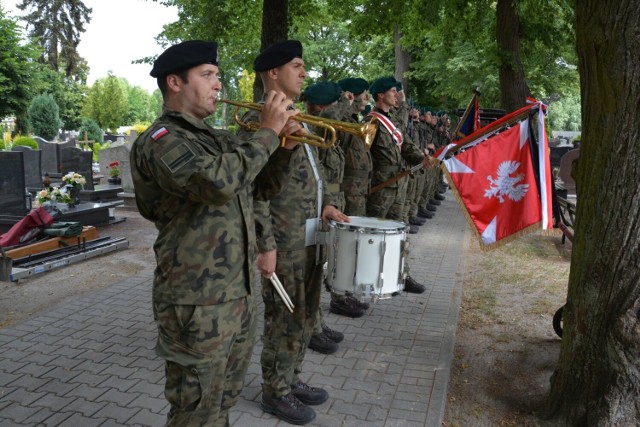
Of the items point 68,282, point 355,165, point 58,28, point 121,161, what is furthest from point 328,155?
point 58,28

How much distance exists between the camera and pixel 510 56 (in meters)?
11.8

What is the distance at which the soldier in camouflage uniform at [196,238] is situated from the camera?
2.47 meters

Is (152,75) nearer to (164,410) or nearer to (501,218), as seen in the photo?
(164,410)

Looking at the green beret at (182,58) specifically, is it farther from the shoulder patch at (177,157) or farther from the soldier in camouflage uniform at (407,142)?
the soldier in camouflage uniform at (407,142)

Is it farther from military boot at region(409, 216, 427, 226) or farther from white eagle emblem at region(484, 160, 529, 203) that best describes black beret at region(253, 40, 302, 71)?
military boot at region(409, 216, 427, 226)

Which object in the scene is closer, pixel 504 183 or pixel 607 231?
pixel 607 231

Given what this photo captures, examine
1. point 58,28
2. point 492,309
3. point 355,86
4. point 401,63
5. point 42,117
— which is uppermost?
point 58,28

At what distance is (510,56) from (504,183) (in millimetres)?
7605

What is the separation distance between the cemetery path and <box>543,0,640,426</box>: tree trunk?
509 centimetres

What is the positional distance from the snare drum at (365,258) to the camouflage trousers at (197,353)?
1.53m

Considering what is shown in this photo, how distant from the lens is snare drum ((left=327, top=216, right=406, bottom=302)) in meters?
4.08

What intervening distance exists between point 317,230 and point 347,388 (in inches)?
47.5

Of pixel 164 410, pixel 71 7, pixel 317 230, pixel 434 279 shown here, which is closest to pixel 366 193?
pixel 434 279

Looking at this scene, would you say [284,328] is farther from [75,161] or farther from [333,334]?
[75,161]
